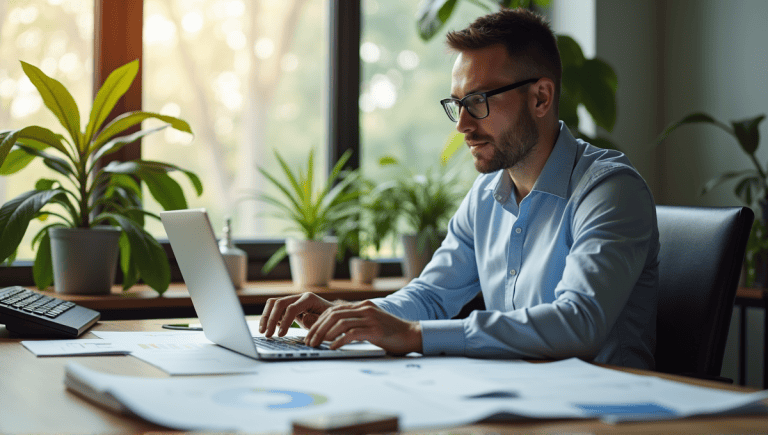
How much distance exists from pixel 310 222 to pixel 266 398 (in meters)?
1.85

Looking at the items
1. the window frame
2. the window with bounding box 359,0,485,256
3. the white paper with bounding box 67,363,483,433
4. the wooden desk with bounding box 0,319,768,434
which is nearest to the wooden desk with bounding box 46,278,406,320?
the window frame

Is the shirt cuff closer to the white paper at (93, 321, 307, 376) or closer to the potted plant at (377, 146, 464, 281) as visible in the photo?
the white paper at (93, 321, 307, 376)

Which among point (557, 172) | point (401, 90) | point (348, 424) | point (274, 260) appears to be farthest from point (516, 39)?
point (401, 90)

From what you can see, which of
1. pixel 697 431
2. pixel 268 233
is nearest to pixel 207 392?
pixel 697 431

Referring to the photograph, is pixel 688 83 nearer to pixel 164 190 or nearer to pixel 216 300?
pixel 164 190

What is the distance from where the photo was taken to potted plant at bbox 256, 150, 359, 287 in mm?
2588

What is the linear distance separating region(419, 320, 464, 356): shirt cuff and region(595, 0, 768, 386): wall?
2286 mm

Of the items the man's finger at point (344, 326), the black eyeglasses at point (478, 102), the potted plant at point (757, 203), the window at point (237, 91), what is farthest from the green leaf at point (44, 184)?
the potted plant at point (757, 203)

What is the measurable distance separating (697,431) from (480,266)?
0.99m

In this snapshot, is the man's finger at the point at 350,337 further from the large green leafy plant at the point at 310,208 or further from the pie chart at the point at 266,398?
the large green leafy plant at the point at 310,208

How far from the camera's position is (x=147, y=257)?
2057mm

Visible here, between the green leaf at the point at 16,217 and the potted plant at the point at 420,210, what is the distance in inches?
47.5

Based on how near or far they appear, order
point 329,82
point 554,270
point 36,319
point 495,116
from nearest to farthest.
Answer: point 36,319, point 554,270, point 495,116, point 329,82

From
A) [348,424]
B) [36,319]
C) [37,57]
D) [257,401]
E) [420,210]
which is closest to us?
[348,424]
